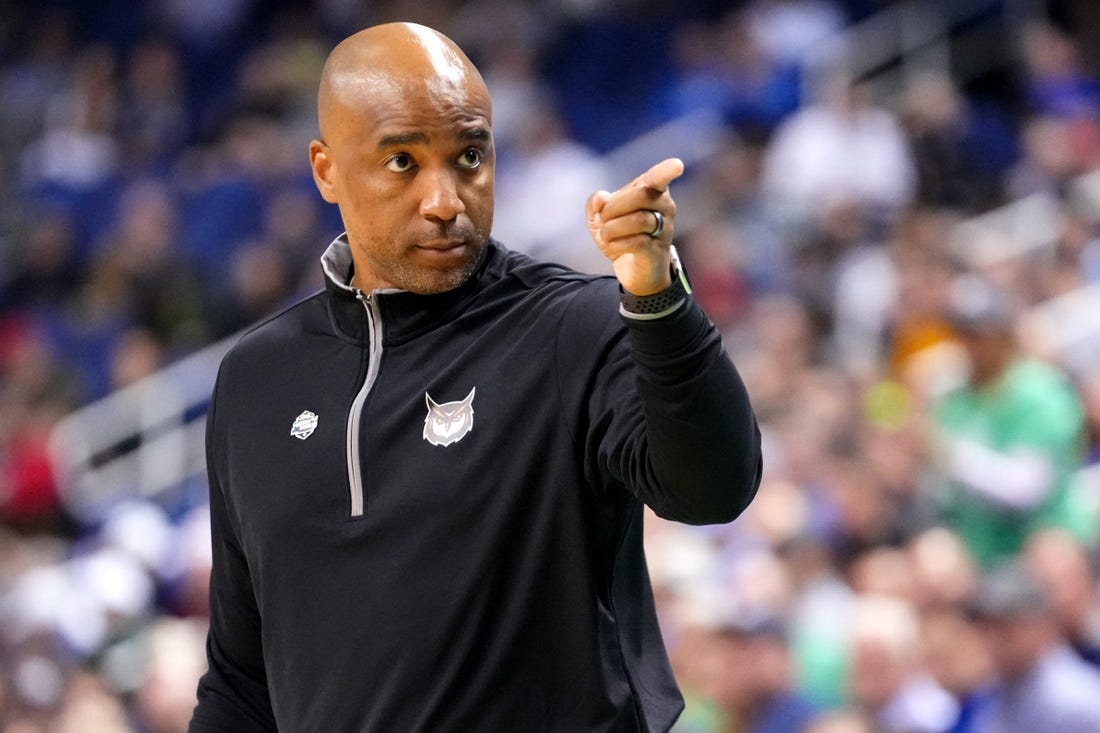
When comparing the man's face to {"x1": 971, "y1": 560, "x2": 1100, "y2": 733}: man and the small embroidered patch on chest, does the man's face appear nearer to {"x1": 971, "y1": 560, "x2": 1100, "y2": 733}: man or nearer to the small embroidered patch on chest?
the small embroidered patch on chest

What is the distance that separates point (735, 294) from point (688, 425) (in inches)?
201

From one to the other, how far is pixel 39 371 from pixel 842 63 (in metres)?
3.93

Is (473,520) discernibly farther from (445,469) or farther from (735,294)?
(735,294)

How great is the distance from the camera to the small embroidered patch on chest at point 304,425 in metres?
2.24

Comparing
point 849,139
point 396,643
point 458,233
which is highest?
point 458,233

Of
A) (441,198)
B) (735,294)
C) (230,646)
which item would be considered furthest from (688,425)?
(735,294)

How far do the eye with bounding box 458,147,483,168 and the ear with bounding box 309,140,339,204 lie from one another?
0.23 meters

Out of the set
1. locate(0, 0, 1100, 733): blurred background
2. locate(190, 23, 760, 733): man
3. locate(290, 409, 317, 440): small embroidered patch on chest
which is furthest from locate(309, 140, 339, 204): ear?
locate(0, 0, 1100, 733): blurred background

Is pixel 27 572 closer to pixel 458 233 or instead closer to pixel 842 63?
pixel 842 63

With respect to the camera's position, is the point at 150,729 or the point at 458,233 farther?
the point at 150,729

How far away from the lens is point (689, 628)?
478cm

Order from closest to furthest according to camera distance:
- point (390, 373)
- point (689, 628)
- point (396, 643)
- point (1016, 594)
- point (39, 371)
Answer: point (396, 643)
point (390, 373)
point (1016, 594)
point (689, 628)
point (39, 371)

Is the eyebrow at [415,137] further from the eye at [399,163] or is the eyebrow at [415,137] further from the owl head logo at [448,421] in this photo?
the owl head logo at [448,421]

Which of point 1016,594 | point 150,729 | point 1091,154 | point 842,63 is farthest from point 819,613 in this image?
point 842,63
